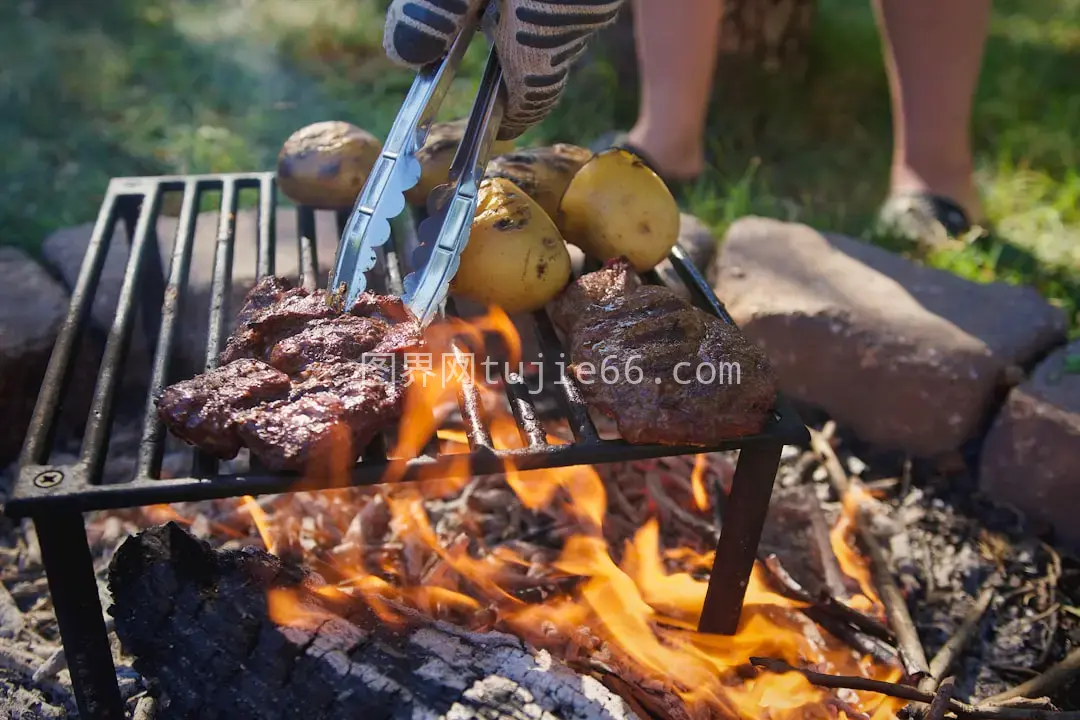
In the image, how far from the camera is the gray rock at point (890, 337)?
9.35 feet

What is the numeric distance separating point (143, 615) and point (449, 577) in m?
0.73

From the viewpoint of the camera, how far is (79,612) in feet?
5.21

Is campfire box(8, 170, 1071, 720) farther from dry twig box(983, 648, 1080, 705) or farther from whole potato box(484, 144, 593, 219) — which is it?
whole potato box(484, 144, 593, 219)

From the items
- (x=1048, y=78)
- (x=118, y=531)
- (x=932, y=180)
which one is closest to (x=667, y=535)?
(x=118, y=531)

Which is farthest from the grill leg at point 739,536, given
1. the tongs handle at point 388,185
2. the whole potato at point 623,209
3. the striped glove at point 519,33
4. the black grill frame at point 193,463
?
the striped glove at point 519,33

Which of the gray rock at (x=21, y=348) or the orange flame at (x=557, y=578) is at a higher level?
the gray rock at (x=21, y=348)

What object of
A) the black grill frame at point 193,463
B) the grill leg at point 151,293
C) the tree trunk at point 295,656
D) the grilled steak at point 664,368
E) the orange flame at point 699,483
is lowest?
the orange flame at point 699,483

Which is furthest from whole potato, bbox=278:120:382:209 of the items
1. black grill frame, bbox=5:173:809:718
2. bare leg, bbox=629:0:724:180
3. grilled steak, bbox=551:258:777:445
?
bare leg, bbox=629:0:724:180

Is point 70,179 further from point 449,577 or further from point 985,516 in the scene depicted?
point 985,516

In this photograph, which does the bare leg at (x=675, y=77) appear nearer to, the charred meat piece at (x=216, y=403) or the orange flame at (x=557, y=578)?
the orange flame at (x=557, y=578)

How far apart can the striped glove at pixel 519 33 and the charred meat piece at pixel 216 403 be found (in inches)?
35.9

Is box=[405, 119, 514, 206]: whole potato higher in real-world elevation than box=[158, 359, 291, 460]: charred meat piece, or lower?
higher

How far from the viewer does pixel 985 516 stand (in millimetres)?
2789

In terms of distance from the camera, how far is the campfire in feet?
5.30
